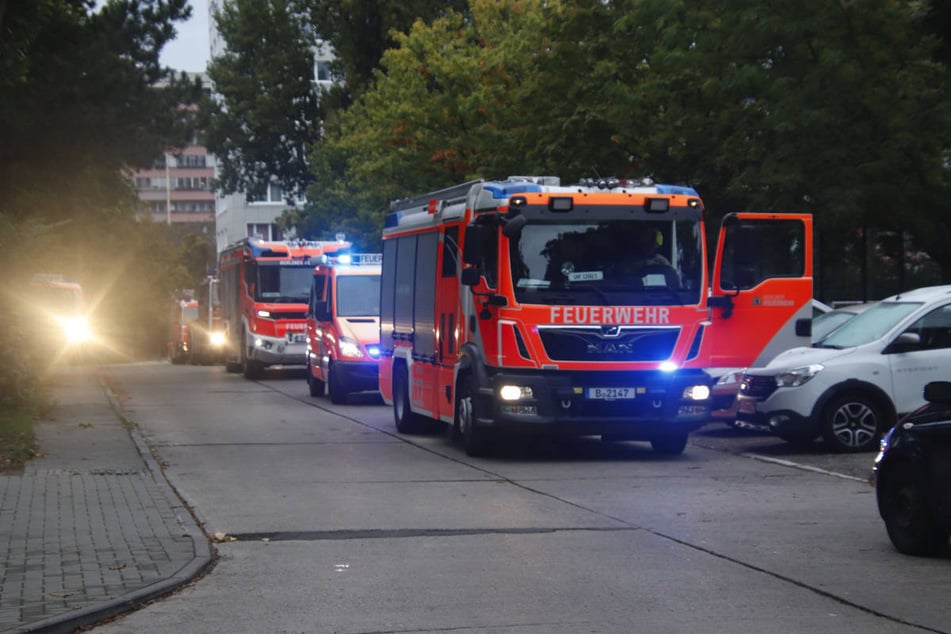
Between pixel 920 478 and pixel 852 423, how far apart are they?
7.27 meters

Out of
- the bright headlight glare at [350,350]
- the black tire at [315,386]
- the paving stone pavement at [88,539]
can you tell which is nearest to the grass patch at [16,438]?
the paving stone pavement at [88,539]

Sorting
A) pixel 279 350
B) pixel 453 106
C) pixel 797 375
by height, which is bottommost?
pixel 797 375

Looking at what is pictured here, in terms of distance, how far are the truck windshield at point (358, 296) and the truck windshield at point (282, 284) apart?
24.3ft

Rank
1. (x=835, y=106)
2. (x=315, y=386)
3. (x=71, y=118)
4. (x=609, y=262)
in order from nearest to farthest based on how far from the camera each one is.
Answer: (x=609, y=262)
(x=835, y=106)
(x=315, y=386)
(x=71, y=118)

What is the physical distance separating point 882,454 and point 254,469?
7.27 m

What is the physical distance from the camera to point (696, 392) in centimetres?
1575

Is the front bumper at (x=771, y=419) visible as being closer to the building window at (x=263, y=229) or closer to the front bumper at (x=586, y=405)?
the front bumper at (x=586, y=405)

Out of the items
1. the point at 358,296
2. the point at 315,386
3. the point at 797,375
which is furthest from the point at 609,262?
the point at 315,386

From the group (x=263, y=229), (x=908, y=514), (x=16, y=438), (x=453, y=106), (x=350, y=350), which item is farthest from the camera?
(x=263, y=229)

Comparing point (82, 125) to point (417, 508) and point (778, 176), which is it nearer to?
point (778, 176)

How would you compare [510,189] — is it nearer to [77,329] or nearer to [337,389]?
[337,389]

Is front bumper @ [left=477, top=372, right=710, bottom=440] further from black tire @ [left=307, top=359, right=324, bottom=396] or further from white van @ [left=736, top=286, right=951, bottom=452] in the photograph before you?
black tire @ [left=307, top=359, right=324, bottom=396]

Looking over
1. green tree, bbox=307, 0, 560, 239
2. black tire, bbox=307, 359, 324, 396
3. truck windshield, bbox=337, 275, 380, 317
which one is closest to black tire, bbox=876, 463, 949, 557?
truck windshield, bbox=337, 275, 380, 317

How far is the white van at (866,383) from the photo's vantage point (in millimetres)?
16344
